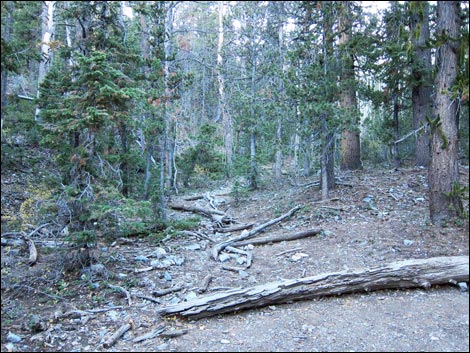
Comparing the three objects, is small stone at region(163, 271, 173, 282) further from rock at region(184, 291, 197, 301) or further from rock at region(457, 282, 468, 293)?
rock at region(457, 282, 468, 293)

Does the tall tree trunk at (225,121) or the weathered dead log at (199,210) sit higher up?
the tall tree trunk at (225,121)

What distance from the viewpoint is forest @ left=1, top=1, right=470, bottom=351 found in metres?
4.92

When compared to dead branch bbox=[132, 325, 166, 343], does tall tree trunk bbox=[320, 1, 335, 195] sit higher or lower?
higher

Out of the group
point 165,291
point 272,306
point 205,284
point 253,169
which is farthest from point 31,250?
point 253,169

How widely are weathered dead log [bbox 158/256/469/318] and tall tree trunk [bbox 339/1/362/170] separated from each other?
4744mm

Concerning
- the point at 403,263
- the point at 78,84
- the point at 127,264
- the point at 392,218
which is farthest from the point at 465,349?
the point at 78,84

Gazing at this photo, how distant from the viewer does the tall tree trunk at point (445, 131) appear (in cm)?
652

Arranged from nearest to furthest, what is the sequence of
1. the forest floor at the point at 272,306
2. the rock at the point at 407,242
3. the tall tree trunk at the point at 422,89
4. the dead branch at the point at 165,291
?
1. the forest floor at the point at 272,306
2. the dead branch at the point at 165,291
3. the rock at the point at 407,242
4. the tall tree trunk at the point at 422,89

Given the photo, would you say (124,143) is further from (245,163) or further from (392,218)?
(392,218)

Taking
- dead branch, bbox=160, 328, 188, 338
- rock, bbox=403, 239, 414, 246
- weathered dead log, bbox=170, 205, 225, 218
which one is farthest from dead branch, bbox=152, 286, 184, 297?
weathered dead log, bbox=170, 205, 225, 218

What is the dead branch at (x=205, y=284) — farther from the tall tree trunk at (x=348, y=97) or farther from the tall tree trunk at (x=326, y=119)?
the tall tree trunk at (x=348, y=97)

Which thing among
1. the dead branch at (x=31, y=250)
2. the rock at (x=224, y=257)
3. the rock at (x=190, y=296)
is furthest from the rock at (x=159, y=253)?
the dead branch at (x=31, y=250)

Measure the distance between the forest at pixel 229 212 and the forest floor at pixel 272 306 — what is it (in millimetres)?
34

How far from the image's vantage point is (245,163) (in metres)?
15.4
